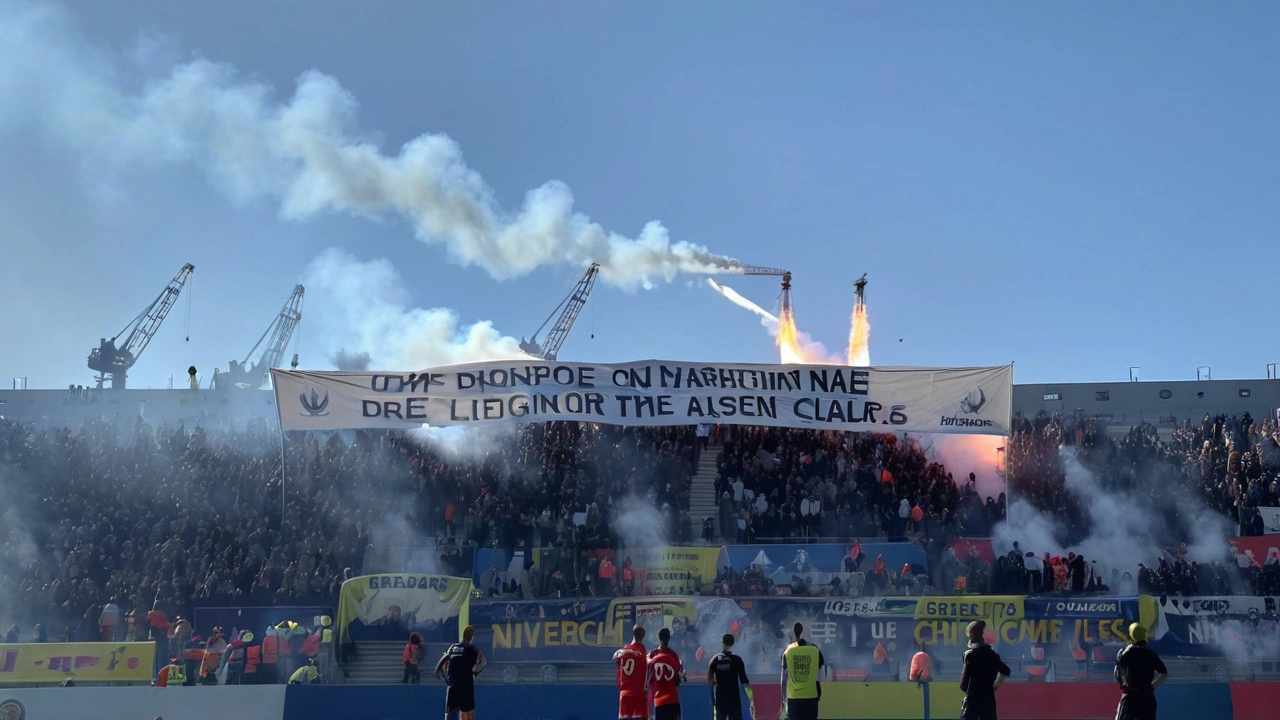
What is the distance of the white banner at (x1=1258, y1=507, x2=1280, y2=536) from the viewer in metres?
27.5

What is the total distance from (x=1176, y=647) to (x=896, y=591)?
5.62 m

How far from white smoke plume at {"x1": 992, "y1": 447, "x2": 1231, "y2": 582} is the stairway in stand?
682 centimetres

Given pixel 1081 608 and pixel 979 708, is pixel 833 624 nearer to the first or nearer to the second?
pixel 1081 608

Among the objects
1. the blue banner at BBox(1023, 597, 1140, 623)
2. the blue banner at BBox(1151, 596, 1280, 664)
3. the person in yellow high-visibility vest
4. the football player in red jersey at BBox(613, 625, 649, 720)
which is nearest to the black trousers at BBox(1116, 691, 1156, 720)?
the person in yellow high-visibility vest

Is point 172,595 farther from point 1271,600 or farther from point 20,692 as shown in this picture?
point 1271,600

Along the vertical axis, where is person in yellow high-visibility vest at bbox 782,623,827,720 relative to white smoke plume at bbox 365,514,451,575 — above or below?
below

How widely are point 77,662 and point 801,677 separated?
1496 cm

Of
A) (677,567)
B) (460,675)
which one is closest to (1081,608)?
(677,567)

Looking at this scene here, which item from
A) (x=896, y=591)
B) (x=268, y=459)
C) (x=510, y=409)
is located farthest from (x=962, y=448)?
(x=268, y=459)

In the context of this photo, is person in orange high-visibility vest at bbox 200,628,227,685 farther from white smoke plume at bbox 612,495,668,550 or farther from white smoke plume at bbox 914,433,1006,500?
white smoke plume at bbox 914,433,1006,500

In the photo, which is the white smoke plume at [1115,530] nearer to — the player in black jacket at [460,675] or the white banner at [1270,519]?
the white banner at [1270,519]

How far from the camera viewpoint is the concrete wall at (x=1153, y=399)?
3888cm

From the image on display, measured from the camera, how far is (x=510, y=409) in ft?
79.0

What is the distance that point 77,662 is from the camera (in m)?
21.7
